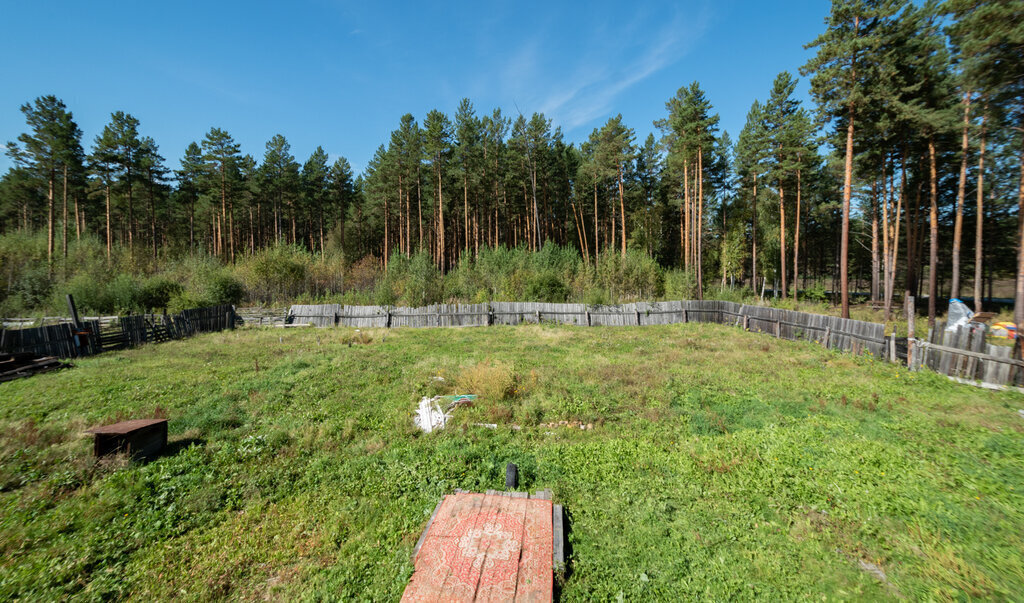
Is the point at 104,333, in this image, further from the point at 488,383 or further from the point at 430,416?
the point at 488,383

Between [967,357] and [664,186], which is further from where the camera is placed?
[664,186]

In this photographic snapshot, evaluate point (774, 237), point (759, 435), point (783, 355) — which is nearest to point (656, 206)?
point (774, 237)

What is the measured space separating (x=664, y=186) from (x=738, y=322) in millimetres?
24333

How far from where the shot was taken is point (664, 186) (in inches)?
1543

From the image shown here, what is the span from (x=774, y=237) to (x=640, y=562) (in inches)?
1752

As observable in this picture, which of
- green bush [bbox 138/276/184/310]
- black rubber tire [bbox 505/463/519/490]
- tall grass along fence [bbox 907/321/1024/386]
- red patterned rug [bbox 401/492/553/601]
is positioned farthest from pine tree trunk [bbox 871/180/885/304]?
green bush [bbox 138/276/184/310]

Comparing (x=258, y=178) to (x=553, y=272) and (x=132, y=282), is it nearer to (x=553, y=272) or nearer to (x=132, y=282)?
(x=132, y=282)

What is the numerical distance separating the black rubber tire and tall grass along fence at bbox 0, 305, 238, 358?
642 inches

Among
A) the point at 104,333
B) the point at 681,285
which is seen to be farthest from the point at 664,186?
the point at 104,333

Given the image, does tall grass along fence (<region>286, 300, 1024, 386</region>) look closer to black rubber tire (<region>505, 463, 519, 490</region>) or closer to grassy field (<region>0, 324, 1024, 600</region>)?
grassy field (<region>0, 324, 1024, 600</region>)

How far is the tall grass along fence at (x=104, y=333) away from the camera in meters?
11.9

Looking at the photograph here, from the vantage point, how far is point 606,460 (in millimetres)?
5816

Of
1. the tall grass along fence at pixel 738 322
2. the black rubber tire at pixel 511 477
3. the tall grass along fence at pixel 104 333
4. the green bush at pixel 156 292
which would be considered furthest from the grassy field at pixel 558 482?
the green bush at pixel 156 292

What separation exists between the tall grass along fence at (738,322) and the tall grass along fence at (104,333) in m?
4.27
